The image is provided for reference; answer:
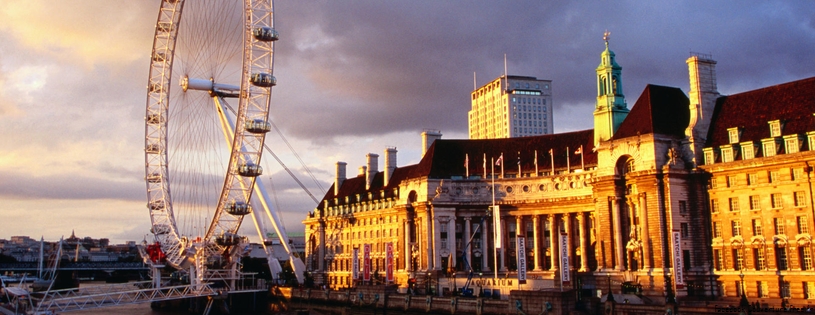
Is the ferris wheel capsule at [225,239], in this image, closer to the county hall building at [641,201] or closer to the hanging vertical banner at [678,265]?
the county hall building at [641,201]

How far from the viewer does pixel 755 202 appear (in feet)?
223

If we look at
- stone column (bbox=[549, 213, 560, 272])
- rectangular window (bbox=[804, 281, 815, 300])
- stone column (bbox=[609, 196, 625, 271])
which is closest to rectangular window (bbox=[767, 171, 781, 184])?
rectangular window (bbox=[804, 281, 815, 300])

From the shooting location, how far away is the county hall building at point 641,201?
2603 inches

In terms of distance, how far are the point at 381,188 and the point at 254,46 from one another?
50258 millimetres

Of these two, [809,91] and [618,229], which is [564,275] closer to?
[618,229]

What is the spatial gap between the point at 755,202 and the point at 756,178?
204 cm

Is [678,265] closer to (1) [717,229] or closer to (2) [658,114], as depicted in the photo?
(1) [717,229]

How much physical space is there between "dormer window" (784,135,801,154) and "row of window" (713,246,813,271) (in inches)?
312

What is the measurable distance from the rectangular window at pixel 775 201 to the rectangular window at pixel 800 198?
4.61 feet

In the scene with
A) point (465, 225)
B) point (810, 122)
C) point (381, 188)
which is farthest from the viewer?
point (381, 188)

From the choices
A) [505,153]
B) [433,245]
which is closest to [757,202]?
[505,153]

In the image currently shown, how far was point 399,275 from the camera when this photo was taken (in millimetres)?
106188

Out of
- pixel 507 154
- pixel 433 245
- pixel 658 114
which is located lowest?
pixel 433 245

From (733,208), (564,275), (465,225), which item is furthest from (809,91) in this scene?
(465,225)
